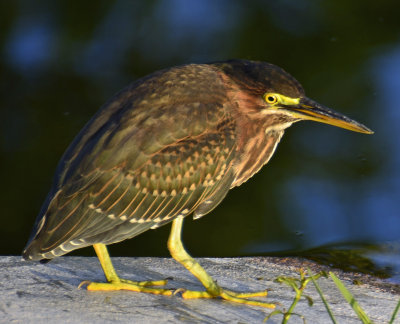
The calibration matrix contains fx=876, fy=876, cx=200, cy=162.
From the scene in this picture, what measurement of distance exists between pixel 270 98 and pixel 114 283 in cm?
127

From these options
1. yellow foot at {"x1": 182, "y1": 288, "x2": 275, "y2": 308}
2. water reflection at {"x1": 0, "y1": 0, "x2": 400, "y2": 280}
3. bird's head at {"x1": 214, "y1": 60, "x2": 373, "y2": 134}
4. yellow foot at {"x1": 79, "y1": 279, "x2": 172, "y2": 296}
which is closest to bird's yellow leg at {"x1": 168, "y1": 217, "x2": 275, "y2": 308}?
yellow foot at {"x1": 182, "y1": 288, "x2": 275, "y2": 308}

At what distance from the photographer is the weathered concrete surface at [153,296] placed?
4.07 metres

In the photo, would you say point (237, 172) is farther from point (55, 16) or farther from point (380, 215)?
point (55, 16)

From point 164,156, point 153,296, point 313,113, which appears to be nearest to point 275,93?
point 313,113

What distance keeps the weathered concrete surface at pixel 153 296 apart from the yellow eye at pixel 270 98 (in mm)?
984

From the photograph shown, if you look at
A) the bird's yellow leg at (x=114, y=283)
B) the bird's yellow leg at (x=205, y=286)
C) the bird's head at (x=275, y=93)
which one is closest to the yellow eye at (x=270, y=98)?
the bird's head at (x=275, y=93)

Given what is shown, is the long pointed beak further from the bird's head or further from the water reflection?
the water reflection

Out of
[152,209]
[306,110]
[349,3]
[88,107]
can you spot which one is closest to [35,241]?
[152,209]

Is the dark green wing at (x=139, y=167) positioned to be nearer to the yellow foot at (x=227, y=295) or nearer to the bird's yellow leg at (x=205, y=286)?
the bird's yellow leg at (x=205, y=286)

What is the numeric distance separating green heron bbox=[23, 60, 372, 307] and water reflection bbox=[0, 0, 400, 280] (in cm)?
211

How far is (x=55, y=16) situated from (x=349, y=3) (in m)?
3.72

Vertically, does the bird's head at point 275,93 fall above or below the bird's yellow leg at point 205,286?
above

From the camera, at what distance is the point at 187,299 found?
4.41 metres

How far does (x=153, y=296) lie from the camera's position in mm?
4426
